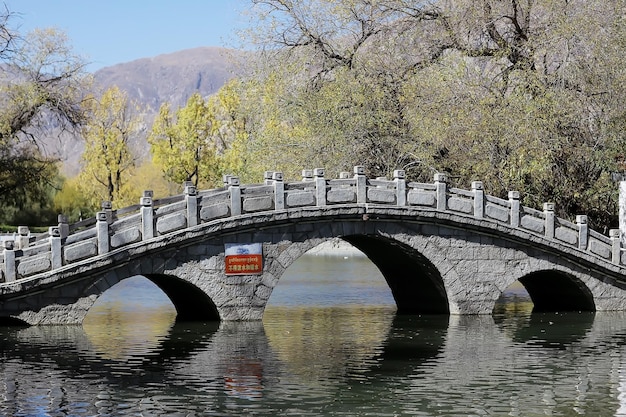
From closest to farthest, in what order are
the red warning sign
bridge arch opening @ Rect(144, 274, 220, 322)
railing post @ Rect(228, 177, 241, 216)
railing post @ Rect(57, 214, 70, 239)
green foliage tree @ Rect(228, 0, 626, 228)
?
railing post @ Rect(57, 214, 70, 239)
railing post @ Rect(228, 177, 241, 216)
the red warning sign
bridge arch opening @ Rect(144, 274, 220, 322)
green foliage tree @ Rect(228, 0, 626, 228)

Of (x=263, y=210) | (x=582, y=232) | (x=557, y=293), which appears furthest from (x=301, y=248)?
(x=557, y=293)

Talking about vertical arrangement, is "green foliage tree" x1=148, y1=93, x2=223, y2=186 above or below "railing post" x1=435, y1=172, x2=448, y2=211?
above

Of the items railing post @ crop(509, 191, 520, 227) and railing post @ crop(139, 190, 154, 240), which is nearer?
railing post @ crop(139, 190, 154, 240)

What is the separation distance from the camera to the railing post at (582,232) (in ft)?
92.9

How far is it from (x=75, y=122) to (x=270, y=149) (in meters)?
7.90

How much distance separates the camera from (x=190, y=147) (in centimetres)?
6544

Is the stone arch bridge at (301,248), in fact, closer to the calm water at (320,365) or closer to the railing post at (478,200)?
the railing post at (478,200)

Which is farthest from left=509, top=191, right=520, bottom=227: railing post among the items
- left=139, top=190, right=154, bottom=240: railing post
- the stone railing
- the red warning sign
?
left=139, top=190, right=154, bottom=240: railing post

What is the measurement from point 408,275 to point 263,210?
19.9 feet

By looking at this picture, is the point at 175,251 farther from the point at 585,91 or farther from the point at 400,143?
the point at 585,91

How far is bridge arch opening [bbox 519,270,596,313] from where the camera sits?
29188 millimetres

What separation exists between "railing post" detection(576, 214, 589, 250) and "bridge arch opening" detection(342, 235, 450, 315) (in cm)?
388

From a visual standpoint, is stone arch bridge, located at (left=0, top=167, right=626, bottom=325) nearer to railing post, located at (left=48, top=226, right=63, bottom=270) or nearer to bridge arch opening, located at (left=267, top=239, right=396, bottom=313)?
railing post, located at (left=48, top=226, right=63, bottom=270)

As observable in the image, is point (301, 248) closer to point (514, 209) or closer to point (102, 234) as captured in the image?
point (102, 234)
